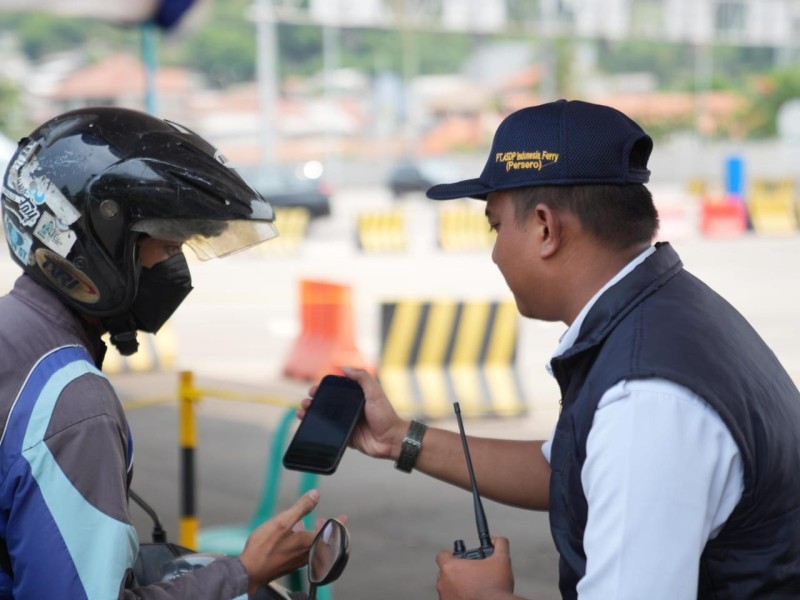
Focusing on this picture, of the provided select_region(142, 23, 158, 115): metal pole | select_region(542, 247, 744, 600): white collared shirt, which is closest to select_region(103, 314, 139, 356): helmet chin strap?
select_region(542, 247, 744, 600): white collared shirt

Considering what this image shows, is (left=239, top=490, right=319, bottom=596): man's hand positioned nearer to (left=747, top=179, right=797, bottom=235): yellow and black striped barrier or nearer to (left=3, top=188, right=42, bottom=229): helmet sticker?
(left=3, top=188, right=42, bottom=229): helmet sticker

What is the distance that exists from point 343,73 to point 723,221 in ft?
183

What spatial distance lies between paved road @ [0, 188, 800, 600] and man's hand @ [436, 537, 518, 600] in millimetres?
3441

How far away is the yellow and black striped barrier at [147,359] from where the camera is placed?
11.1 metres

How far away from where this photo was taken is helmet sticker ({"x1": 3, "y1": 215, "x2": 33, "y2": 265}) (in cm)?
223

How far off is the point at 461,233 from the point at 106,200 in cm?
2233

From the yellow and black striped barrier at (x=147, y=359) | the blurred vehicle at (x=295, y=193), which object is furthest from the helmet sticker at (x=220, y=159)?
the blurred vehicle at (x=295, y=193)

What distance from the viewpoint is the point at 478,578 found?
79.6 inches

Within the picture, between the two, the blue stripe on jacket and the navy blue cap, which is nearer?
the blue stripe on jacket

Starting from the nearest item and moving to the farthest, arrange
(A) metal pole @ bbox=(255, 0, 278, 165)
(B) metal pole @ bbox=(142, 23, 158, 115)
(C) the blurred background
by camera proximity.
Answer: (C) the blurred background → (B) metal pole @ bbox=(142, 23, 158, 115) → (A) metal pole @ bbox=(255, 0, 278, 165)

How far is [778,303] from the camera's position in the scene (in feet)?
52.1

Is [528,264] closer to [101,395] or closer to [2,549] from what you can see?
[101,395]

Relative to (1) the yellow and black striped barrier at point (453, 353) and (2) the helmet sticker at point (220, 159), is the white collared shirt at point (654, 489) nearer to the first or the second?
(2) the helmet sticker at point (220, 159)

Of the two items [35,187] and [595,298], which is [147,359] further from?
[595,298]
